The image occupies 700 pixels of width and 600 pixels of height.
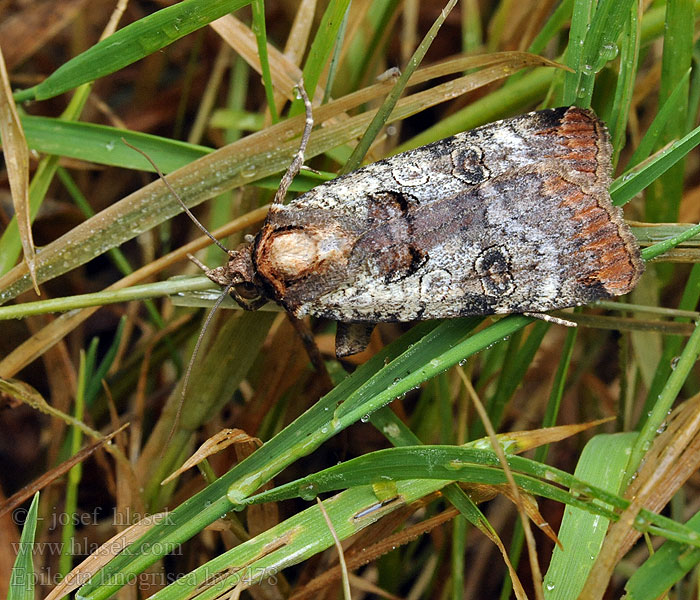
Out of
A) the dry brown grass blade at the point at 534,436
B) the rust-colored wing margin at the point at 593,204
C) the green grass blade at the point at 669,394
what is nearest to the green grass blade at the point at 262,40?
the rust-colored wing margin at the point at 593,204

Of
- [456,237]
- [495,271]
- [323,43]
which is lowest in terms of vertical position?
[495,271]

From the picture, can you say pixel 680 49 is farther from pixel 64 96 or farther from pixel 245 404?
pixel 64 96

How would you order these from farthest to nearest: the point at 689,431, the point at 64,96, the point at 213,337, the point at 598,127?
the point at 64,96 → the point at 213,337 → the point at 598,127 → the point at 689,431

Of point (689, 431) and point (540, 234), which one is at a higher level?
point (540, 234)

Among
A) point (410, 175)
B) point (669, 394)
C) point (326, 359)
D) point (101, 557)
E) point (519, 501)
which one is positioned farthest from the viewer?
point (326, 359)

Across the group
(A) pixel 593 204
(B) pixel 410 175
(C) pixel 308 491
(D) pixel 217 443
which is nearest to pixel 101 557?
(D) pixel 217 443

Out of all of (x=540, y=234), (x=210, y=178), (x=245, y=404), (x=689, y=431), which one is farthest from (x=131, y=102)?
(x=689, y=431)

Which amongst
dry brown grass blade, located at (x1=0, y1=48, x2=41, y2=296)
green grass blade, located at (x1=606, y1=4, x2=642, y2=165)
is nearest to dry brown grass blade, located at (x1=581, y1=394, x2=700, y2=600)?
green grass blade, located at (x1=606, y1=4, x2=642, y2=165)

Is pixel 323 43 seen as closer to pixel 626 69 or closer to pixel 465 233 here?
pixel 465 233
